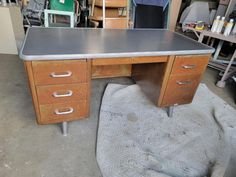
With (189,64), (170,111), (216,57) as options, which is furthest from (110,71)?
(216,57)

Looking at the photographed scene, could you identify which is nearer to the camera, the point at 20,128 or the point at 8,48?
the point at 20,128

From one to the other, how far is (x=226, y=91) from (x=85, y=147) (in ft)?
5.80

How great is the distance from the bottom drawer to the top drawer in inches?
27.5

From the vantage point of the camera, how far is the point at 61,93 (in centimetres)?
112

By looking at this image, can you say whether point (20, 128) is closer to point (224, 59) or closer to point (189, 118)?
point (189, 118)

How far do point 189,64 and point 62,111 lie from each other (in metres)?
0.95

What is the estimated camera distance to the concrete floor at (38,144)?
3.71 ft

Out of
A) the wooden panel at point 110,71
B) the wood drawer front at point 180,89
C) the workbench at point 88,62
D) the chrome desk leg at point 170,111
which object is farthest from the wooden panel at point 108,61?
the wooden panel at point 110,71

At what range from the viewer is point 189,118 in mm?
1652

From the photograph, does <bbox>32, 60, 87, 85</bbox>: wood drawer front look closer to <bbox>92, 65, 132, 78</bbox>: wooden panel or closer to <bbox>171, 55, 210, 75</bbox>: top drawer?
<bbox>171, 55, 210, 75</bbox>: top drawer

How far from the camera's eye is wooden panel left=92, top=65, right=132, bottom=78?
193cm

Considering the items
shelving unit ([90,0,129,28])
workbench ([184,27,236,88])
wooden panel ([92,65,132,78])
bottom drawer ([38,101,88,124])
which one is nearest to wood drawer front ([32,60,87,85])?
bottom drawer ([38,101,88,124])

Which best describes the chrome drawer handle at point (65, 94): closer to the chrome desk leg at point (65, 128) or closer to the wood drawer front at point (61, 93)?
the wood drawer front at point (61, 93)

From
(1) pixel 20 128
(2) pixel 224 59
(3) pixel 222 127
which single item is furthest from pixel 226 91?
(1) pixel 20 128
